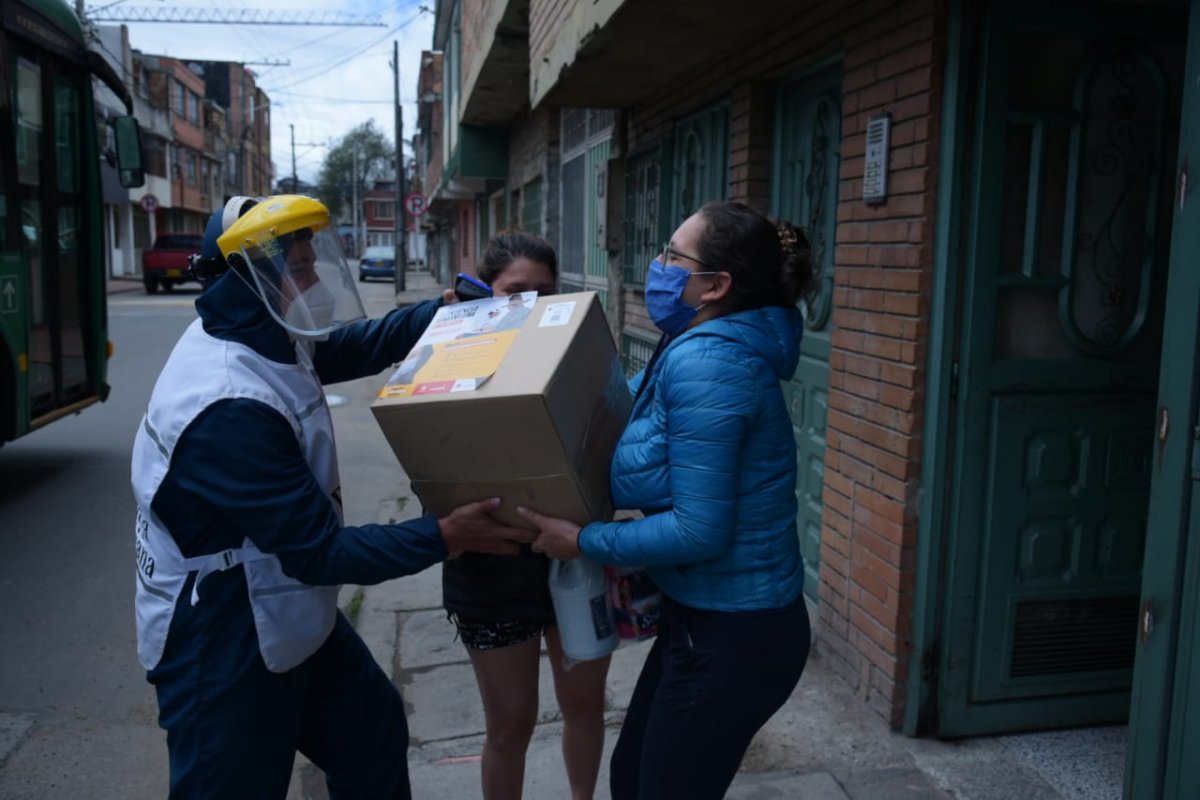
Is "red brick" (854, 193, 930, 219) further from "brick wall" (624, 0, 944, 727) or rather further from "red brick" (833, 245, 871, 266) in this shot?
"red brick" (833, 245, 871, 266)

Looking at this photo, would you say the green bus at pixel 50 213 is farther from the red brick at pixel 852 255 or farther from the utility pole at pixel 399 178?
the utility pole at pixel 399 178

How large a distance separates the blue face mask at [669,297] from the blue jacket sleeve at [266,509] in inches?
26.0

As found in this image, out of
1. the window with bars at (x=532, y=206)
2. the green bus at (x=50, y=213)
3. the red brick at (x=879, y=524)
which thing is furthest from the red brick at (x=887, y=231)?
the window with bars at (x=532, y=206)

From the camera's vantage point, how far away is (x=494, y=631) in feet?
8.20

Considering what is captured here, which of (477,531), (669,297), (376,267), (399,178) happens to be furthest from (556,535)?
(376,267)

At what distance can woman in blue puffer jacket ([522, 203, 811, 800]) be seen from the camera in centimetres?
192

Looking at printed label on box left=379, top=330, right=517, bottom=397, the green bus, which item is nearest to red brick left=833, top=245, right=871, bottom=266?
printed label on box left=379, top=330, right=517, bottom=397

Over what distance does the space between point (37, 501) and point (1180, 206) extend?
7.04 metres

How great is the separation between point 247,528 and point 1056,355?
253 cm

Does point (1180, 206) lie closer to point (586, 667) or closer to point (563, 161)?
point (586, 667)

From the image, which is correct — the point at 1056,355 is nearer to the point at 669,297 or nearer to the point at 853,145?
the point at 853,145

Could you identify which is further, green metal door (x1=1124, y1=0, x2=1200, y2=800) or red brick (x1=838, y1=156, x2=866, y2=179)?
red brick (x1=838, y1=156, x2=866, y2=179)

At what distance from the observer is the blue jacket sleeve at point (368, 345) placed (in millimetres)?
2707

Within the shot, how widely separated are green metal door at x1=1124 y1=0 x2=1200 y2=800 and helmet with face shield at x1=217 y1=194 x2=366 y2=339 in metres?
1.87
